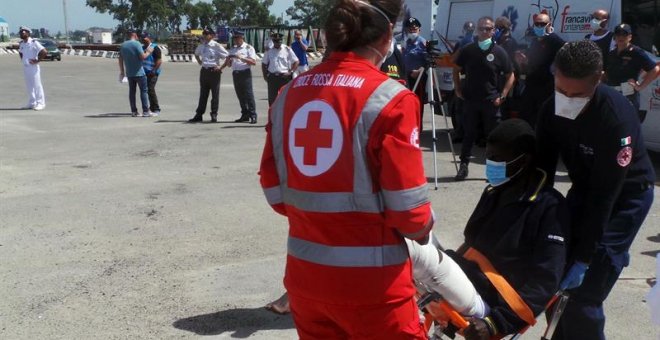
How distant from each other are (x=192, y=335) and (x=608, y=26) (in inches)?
278

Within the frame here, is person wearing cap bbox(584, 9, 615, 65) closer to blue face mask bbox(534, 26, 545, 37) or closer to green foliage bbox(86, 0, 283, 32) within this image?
blue face mask bbox(534, 26, 545, 37)

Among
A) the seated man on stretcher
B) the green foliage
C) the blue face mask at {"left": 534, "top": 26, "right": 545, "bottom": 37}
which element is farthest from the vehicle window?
the green foliage

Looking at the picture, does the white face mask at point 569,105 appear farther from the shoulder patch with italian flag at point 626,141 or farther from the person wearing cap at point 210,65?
the person wearing cap at point 210,65

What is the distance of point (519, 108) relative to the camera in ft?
30.7

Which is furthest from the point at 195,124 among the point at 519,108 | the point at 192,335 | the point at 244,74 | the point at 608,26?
the point at 192,335

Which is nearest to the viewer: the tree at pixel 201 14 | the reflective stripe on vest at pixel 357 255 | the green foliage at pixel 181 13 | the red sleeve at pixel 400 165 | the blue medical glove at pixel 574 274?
the red sleeve at pixel 400 165

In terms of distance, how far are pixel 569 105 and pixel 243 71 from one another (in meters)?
11.0

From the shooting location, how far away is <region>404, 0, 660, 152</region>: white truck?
8.55m

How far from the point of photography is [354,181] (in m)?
2.15

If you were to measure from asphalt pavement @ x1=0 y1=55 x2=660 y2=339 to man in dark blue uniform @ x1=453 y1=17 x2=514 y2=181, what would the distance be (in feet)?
1.99

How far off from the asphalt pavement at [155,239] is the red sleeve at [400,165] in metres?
2.26

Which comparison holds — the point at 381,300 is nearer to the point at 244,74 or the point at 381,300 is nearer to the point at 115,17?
the point at 244,74

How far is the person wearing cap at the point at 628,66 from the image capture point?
7824mm

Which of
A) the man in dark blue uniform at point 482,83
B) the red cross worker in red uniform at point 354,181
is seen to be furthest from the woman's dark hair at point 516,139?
the man in dark blue uniform at point 482,83
